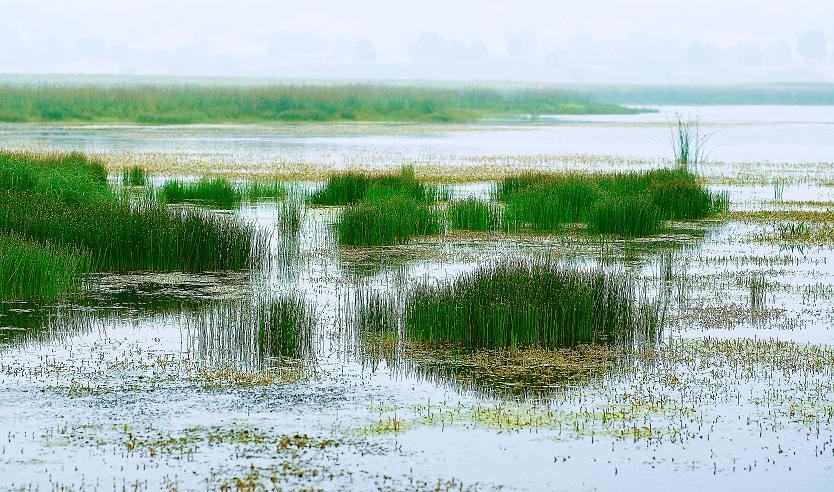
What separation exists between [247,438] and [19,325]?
4058 mm

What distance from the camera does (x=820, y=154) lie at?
124ft

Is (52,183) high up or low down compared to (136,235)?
up

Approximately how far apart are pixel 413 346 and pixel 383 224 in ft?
22.3

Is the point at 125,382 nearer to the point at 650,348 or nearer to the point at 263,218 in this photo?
the point at 650,348

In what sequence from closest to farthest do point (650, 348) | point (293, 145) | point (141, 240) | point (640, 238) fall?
point (650, 348), point (141, 240), point (640, 238), point (293, 145)

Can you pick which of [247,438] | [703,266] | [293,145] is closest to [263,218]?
[703,266]

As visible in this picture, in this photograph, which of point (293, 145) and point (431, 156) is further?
point (293, 145)

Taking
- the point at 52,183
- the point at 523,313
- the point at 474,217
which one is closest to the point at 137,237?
the point at 52,183

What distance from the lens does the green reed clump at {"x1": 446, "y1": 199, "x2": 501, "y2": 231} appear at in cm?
1802

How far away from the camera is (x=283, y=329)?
9.87m

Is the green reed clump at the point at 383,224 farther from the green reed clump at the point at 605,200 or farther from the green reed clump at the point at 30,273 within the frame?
the green reed clump at the point at 30,273

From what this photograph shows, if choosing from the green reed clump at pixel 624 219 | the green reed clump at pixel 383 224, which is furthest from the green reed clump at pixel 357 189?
the green reed clump at pixel 624 219

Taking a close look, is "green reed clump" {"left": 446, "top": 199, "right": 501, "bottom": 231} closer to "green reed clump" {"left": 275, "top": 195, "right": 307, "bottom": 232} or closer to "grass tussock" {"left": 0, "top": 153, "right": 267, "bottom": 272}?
"green reed clump" {"left": 275, "top": 195, "right": 307, "bottom": 232}

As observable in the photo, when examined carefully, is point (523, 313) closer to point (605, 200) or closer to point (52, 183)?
point (605, 200)
